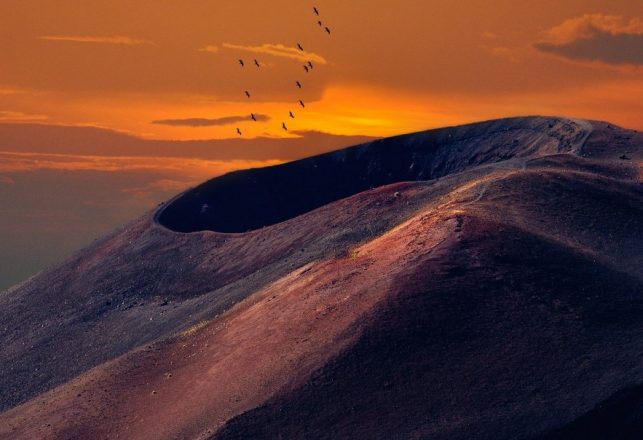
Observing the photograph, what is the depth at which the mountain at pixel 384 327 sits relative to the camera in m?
40.2

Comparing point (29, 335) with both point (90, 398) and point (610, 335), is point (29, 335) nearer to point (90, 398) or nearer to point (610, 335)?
point (90, 398)

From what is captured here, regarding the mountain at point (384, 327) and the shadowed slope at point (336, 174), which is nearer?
the mountain at point (384, 327)

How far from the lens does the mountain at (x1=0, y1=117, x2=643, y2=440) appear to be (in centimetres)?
4022

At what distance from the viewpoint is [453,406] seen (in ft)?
130

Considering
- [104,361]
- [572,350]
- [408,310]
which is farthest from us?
[104,361]

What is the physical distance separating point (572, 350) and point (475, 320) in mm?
4667

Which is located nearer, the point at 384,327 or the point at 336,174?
the point at 384,327

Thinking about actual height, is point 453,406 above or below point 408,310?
below

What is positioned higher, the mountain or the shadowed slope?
the shadowed slope

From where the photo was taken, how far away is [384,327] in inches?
1777

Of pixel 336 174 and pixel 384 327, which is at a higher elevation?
pixel 336 174

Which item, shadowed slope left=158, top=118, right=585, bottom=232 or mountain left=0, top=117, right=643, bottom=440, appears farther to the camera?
shadowed slope left=158, top=118, right=585, bottom=232

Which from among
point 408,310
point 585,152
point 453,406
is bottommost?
point 453,406

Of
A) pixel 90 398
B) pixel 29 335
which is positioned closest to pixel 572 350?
pixel 90 398
